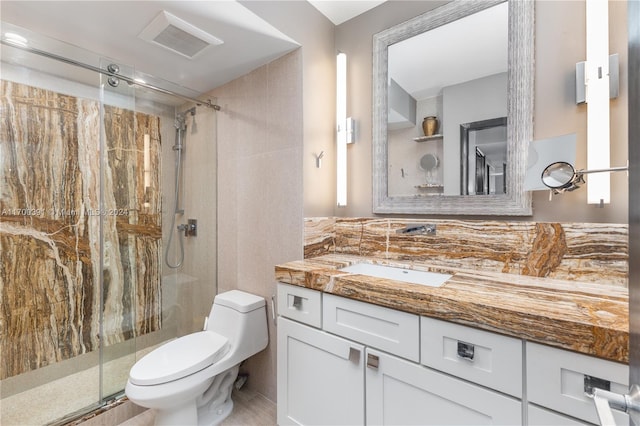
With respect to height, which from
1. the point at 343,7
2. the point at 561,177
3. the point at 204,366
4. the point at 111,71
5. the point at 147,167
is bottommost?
the point at 204,366

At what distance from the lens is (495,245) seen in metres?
1.36

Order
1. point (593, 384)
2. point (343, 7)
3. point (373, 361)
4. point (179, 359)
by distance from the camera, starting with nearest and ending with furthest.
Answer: point (593, 384) < point (373, 361) < point (179, 359) < point (343, 7)

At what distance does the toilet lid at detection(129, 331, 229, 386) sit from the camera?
4.44 feet

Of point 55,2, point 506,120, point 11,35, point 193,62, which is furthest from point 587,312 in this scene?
point 11,35

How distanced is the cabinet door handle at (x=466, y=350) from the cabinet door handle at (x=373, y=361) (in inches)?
12.3

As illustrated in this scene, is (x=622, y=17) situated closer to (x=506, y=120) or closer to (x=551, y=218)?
(x=506, y=120)

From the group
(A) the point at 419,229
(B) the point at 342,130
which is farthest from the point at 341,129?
(A) the point at 419,229

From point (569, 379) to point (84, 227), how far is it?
256cm

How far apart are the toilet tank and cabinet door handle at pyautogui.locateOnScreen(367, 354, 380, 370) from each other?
0.86 m

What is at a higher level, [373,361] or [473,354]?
[473,354]

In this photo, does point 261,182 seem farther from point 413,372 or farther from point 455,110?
point 413,372

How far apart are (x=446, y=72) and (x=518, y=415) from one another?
152cm

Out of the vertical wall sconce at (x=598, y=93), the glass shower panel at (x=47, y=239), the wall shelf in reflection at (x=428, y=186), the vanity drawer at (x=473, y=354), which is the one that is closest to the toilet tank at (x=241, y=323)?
the glass shower panel at (x=47, y=239)

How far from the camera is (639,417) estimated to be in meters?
0.41
